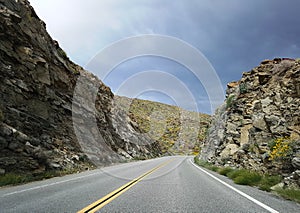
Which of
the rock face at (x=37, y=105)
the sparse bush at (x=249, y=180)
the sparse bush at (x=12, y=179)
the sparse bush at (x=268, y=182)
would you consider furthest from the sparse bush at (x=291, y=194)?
the rock face at (x=37, y=105)

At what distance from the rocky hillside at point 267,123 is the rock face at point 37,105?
419 inches

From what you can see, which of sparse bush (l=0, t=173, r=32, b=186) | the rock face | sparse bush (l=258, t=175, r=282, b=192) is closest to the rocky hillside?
sparse bush (l=258, t=175, r=282, b=192)

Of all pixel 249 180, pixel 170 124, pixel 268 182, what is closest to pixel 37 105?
pixel 249 180

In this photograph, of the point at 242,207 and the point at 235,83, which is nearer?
the point at 242,207

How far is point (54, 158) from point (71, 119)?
714 centimetres

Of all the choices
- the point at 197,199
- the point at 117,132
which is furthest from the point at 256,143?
the point at 117,132

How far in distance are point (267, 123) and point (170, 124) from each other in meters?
63.1

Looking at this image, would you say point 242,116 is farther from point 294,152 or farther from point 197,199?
point 197,199

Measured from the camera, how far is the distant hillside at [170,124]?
67.8 metres

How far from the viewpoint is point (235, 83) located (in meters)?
23.9

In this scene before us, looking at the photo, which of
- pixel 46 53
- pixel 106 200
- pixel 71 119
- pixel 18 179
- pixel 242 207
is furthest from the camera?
pixel 71 119

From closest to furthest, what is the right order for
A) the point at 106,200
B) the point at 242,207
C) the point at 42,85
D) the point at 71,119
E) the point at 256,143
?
the point at 242,207 < the point at 106,200 < the point at 256,143 < the point at 42,85 < the point at 71,119

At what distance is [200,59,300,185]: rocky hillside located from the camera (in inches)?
374

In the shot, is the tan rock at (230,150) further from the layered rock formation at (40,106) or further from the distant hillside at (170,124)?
the distant hillside at (170,124)
